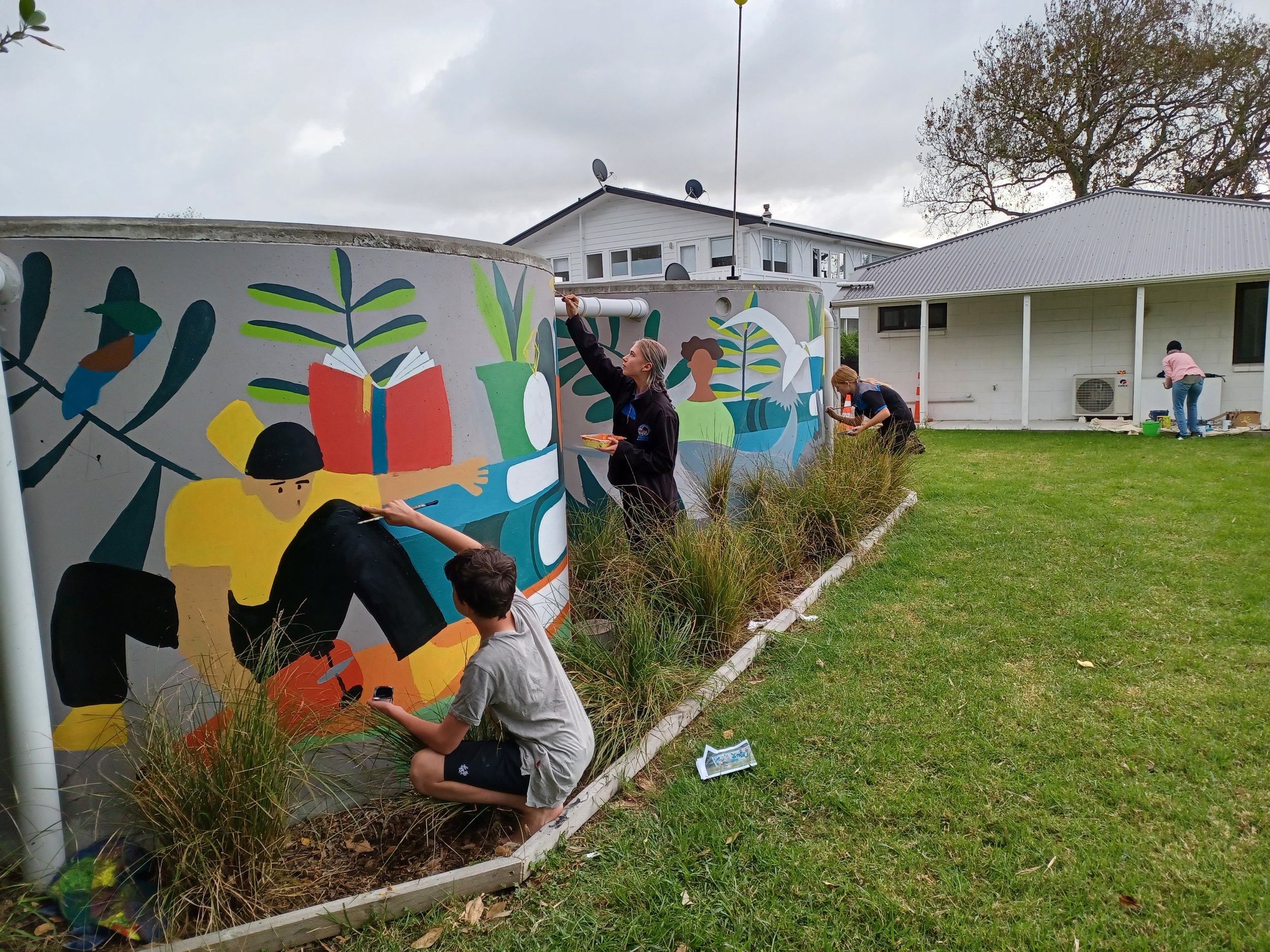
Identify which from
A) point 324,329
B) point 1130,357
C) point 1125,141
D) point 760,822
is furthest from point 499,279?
point 1125,141

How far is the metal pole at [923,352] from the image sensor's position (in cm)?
1861

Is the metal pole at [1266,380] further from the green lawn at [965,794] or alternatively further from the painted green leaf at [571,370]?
the painted green leaf at [571,370]

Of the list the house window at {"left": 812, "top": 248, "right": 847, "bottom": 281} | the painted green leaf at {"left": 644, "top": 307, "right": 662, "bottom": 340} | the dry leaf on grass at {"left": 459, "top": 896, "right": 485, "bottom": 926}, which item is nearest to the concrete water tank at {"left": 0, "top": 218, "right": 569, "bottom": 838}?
the dry leaf on grass at {"left": 459, "top": 896, "right": 485, "bottom": 926}

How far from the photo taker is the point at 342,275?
3.61 metres

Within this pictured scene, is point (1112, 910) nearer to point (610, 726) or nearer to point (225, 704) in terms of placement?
point (610, 726)

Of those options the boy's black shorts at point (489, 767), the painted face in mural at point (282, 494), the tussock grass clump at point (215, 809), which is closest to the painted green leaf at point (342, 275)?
the painted face in mural at point (282, 494)

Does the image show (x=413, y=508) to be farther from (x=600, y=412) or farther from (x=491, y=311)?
(x=600, y=412)

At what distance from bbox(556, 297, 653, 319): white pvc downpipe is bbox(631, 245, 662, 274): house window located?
2043 centimetres

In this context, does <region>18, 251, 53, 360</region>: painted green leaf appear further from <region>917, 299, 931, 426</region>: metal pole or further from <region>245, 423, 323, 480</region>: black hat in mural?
<region>917, 299, 931, 426</region>: metal pole

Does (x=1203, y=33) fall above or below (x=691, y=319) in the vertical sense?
above

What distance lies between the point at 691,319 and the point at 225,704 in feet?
17.7

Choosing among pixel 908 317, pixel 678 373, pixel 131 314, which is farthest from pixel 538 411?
pixel 908 317

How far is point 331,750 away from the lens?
11.8 feet

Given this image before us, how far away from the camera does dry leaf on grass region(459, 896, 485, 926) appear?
294 cm
